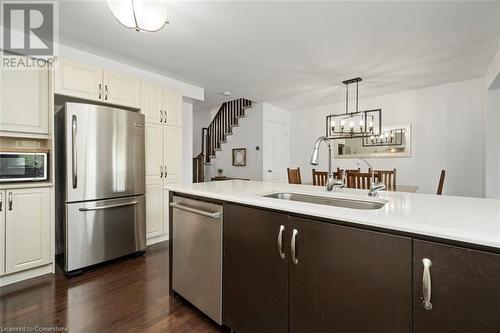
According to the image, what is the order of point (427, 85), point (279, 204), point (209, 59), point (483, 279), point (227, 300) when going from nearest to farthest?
1. point (483, 279)
2. point (279, 204)
3. point (227, 300)
4. point (209, 59)
5. point (427, 85)

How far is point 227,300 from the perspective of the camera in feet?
4.93

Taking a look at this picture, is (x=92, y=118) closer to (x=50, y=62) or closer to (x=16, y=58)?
(x=50, y=62)

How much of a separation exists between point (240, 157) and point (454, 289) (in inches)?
201

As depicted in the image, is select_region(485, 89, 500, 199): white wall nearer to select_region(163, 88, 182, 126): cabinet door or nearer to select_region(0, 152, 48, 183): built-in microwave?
select_region(163, 88, 182, 126): cabinet door

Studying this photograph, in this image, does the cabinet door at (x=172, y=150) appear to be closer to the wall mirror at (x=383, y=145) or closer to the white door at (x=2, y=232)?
the white door at (x=2, y=232)

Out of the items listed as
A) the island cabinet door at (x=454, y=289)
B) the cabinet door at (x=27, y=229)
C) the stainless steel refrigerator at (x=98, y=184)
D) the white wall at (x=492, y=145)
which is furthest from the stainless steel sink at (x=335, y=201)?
the white wall at (x=492, y=145)

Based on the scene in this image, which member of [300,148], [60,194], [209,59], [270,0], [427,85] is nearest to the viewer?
[270,0]

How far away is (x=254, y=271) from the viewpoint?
4.50ft

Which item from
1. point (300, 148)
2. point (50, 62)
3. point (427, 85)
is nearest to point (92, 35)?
point (50, 62)

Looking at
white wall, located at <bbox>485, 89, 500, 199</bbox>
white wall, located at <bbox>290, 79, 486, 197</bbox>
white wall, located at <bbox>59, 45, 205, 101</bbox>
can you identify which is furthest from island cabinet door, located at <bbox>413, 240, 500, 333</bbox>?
white wall, located at <bbox>290, 79, 486, 197</bbox>

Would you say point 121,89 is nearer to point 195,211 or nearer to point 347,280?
point 195,211

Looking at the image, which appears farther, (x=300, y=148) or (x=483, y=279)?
(x=300, y=148)

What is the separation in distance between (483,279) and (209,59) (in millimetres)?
3142

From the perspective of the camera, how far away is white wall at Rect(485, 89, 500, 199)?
3410 millimetres
